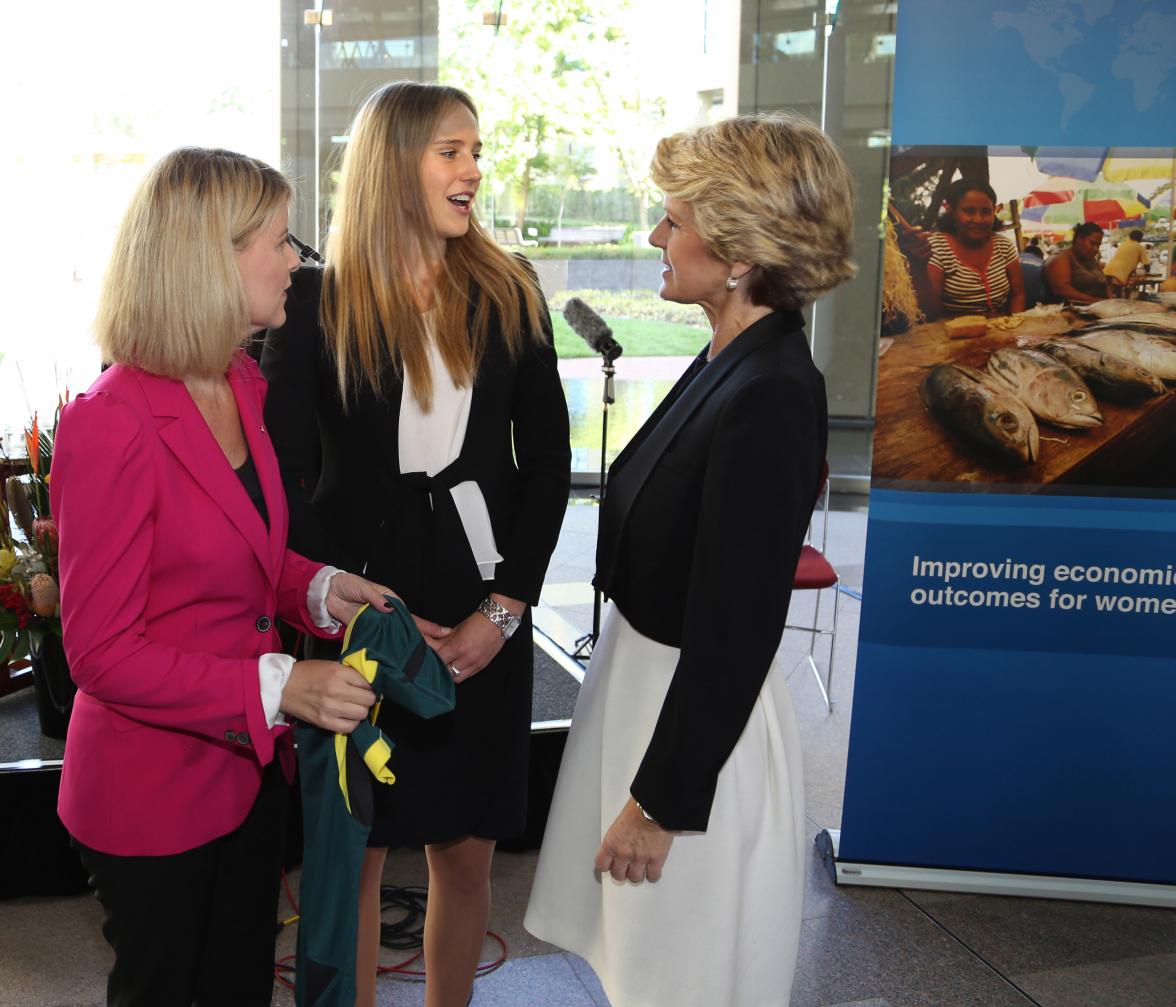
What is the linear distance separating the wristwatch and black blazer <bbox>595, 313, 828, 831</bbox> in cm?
48

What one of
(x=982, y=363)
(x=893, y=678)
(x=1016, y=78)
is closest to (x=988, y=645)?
(x=893, y=678)

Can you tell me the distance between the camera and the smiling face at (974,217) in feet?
9.12

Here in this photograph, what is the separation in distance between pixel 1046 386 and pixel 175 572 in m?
2.14

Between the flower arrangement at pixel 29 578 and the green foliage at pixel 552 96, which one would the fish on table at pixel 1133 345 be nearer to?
the flower arrangement at pixel 29 578

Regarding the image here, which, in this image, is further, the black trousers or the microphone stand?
the microphone stand

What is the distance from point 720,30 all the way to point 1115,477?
6078mm

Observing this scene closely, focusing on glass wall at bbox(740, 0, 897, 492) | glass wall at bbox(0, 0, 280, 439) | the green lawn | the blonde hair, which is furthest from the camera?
the green lawn

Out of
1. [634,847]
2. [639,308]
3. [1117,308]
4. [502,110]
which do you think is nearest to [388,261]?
[634,847]

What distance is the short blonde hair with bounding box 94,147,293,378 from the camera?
1485 mm

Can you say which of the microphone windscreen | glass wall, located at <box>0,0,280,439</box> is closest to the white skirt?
the microphone windscreen

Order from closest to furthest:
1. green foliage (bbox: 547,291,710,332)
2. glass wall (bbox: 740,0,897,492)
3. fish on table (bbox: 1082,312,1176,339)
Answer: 1. fish on table (bbox: 1082,312,1176,339)
2. glass wall (bbox: 740,0,897,492)
3. green foliage (bbox: 547,291,710,332)

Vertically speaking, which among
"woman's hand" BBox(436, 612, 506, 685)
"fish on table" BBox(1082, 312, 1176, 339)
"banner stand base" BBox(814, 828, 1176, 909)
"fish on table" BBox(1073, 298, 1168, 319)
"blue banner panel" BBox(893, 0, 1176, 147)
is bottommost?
"banner stand base" BBox(814, 828, 1176, 909)

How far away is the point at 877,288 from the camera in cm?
813

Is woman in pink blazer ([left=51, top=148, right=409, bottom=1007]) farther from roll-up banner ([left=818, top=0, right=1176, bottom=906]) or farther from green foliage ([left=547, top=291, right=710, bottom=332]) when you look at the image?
green foliage ([left=547, top=291, right=710, bottom=332])
